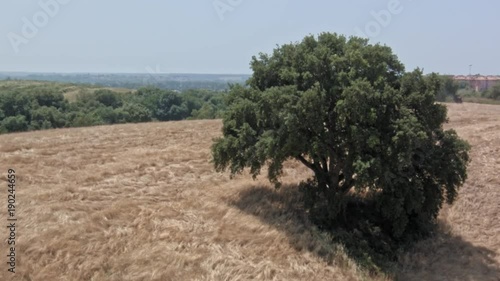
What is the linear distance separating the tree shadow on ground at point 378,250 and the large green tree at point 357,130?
34.4 inches

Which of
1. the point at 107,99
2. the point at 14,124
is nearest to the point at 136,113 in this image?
the point at 14,124

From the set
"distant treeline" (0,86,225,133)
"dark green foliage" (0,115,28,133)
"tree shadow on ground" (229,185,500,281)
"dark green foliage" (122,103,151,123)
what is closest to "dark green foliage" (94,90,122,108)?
"distant treeline" (0,86,225,133)

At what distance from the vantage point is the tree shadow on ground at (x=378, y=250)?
42.3 ft

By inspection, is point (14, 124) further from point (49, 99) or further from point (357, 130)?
point (357, 130)

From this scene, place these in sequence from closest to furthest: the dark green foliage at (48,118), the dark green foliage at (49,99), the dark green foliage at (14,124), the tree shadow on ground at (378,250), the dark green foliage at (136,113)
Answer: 1. the tree shadow on ground at (378,250)
2. the dark green foliage at (14,124)
3. the dark green foliage at (48,118)
4. the dark green foliage at (136,113)
5. the dark green foliage at (49,99)

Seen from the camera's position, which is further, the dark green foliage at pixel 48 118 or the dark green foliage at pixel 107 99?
the dark green foliage at pixel 107 99

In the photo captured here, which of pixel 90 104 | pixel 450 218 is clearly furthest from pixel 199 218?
pixel 90 104

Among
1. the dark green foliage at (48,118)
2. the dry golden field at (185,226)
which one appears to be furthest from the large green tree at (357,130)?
the dark green foliage at (48,118)

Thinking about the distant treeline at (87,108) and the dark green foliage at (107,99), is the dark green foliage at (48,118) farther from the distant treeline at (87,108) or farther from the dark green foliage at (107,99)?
the dark green foliage at (107,99)

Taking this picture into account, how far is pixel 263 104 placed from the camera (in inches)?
535

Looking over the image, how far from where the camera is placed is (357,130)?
12141mm

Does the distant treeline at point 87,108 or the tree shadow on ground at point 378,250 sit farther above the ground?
the tree shadow on ground at point 378,250

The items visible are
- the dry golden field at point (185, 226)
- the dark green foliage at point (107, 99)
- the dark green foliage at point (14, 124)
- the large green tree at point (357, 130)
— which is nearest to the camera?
the dry golden field at point (185, 226)

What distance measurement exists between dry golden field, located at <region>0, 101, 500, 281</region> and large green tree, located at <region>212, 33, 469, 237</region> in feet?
5.47
